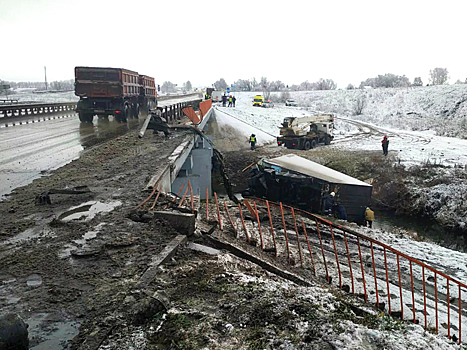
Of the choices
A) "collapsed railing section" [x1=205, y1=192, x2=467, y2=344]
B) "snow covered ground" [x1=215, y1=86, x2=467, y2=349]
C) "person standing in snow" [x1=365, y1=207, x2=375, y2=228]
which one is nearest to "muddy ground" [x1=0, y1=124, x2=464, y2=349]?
"collapsed railing section" [x1=205, y1=192, x2=467, y2=344]

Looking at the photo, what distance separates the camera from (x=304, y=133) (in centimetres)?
2955

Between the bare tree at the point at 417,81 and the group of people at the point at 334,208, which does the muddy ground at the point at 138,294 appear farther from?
the bare tree at the point at 417,81

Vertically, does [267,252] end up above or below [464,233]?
above

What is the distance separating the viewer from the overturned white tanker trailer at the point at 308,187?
1558 centimetres

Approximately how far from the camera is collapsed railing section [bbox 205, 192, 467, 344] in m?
6.55

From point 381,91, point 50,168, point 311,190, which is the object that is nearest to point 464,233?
point 311,190

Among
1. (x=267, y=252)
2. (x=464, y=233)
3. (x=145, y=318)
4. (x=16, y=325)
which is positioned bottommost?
(x=464, y=233)

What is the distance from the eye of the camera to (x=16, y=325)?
10.7ft

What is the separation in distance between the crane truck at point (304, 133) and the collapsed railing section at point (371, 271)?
1678 cm

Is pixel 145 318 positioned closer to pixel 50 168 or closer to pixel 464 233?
pixel 50 168

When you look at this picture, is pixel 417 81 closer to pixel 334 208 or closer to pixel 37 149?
pixel 334 208

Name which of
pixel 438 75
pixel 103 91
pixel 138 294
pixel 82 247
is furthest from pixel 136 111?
pixel 438 75

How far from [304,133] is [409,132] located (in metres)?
16.8

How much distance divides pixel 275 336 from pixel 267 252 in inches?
138
